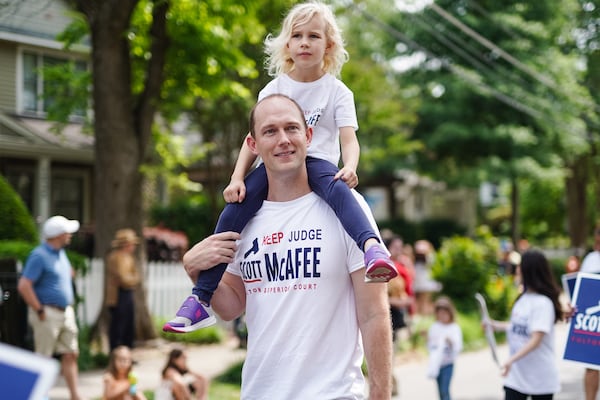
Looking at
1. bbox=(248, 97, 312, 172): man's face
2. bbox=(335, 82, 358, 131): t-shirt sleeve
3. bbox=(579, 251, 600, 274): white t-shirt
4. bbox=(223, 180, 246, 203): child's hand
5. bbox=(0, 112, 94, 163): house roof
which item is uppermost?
bbox=(0, 112, 94, 163): house roof

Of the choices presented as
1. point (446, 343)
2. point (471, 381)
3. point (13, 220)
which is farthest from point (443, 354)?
point (13, 220)

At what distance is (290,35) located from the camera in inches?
151

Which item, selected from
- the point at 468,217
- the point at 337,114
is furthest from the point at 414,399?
the point at 468,217

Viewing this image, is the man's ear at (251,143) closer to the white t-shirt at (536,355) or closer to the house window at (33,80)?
the white t-shirt at (536,355)

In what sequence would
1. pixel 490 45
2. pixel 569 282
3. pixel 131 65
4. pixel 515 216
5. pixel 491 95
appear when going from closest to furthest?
pixel 569 282
pixel 131 65
pixel 490 45
pixel 491 95
pixel 515 216

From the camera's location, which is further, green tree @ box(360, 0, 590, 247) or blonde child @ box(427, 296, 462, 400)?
green tree @ box(360, 0, 590, 247)

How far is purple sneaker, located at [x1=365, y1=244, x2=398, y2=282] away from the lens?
3062mm

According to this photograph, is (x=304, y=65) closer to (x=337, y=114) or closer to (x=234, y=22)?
(x=337, y=114)

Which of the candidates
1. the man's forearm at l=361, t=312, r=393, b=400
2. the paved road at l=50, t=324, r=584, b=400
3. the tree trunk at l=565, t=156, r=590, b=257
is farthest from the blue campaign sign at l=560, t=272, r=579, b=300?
the tree trunk at l=565, t=156, r=590, b=257

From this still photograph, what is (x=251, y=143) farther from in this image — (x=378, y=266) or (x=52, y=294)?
(x=52, y=294)

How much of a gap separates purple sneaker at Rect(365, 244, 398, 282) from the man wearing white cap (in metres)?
6.43

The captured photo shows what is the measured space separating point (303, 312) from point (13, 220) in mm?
10311

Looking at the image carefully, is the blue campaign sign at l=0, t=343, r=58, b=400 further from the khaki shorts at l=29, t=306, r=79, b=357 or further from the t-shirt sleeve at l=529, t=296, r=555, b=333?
the khaki shorts at l=29, t=306, r=79, b=357

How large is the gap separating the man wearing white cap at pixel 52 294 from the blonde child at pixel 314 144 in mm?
5474
